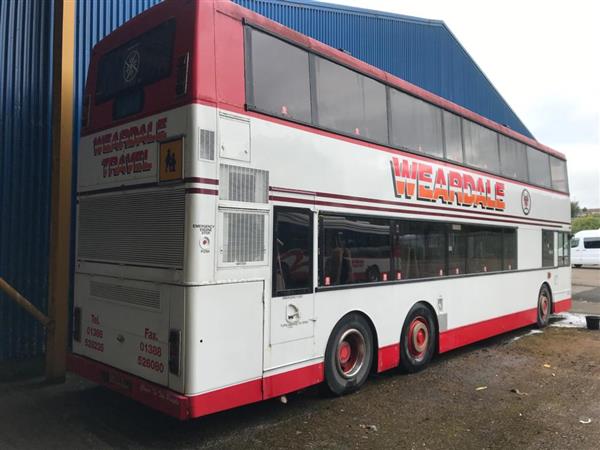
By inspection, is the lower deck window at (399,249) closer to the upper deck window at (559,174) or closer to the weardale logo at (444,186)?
the weardale logo at (444,186)

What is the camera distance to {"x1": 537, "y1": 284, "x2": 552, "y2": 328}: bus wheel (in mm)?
10891

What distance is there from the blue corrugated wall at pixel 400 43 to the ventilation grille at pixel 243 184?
19.5 ft

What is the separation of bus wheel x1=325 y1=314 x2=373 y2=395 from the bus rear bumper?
1.93m

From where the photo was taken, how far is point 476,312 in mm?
8375

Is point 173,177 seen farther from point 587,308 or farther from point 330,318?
point 587,308

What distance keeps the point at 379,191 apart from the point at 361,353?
205 centimetres

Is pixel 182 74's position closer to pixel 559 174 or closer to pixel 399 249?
pixel 399 249

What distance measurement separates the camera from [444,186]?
7.57 metres

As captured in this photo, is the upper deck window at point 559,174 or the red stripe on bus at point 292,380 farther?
the upper deck window at point 559,174

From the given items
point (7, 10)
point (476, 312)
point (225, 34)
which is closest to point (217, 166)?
point (225, 34)

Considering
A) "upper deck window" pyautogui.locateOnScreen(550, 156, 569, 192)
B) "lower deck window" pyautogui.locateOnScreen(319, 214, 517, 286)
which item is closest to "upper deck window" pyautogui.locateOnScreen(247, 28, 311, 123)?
"lower deck window" pyautogui.locateOnScreen(319, 214, 517, 286)

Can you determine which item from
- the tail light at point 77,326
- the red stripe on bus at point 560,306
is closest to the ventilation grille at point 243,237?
the tail light at point 77,326

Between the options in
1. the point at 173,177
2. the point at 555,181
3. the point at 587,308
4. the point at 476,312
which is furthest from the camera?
the point at 587,308

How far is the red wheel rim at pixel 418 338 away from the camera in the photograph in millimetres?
6965
